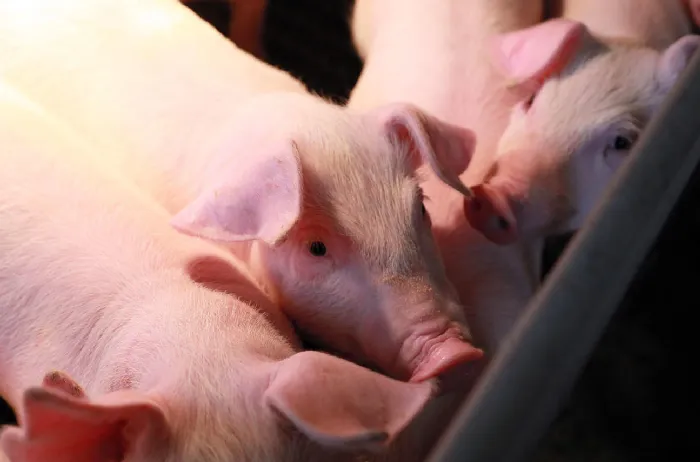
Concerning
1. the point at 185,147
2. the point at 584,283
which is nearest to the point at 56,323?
the point at 185,147

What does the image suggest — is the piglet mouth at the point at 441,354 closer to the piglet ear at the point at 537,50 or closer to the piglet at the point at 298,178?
the piglet at the point at 298,178

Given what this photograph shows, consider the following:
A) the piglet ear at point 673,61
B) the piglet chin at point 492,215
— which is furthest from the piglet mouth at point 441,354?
the piglet ear at point 673,61

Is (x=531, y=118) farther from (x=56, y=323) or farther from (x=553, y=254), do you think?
(x=56, y=323)

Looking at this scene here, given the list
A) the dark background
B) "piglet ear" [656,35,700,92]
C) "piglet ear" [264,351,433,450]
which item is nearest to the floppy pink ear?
"piglet ear" [264,351,433,450]

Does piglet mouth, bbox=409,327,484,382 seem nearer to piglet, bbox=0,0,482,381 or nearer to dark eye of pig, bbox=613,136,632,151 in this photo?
piglet, bbox=0,0,482,381

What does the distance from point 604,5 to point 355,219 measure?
0.93 meters

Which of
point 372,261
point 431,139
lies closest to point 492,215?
point 431,139

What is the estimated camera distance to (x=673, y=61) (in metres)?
1.31

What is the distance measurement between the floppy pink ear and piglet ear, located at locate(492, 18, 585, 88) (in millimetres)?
917

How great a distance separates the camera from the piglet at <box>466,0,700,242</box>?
51.2 inches

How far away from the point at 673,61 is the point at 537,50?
229mm

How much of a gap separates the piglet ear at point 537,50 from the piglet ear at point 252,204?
1.86ft

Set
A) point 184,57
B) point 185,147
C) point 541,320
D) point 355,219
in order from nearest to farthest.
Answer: point 541,320
point 355,219
point 185,147
point 184,57

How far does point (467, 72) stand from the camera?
1.46 metres
